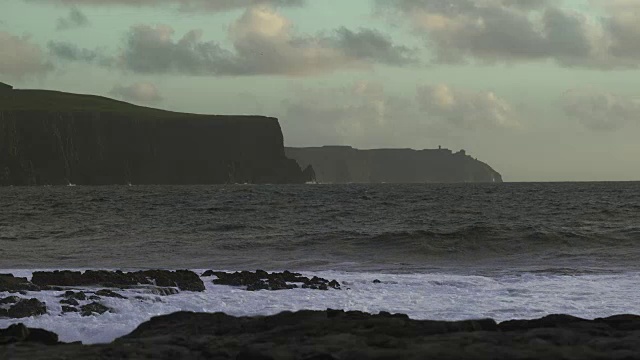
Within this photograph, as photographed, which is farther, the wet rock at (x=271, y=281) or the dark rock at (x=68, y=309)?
the wet rock at (x=271, y=281)

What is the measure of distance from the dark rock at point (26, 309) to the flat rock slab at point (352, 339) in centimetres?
525

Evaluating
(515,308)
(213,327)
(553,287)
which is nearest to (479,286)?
(553,287)

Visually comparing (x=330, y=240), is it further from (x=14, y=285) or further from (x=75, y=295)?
(x=75, y=295)

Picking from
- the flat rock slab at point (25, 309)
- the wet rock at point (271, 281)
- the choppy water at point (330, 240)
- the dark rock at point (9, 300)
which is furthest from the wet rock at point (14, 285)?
the choppy water at point (330, 240)

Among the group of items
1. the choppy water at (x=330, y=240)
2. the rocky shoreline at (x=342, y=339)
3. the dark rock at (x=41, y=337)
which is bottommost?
the choppy water at (x=330, y=240)

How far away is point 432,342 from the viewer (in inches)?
413

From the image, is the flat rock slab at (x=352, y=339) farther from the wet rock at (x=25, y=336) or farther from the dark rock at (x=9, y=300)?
the dark rock at (x=9, y=300)

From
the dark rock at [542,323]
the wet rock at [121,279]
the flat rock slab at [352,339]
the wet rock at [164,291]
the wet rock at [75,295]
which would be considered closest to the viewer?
the flat rock slab at [352,339]

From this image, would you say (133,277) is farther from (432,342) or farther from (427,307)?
(432,342)

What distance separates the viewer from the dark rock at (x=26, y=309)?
1738 centimetres

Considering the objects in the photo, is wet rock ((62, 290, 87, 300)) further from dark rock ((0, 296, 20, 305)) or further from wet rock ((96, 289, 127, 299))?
dark rock ((0, 296, 20, 305))

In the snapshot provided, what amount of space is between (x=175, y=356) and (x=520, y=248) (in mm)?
31286

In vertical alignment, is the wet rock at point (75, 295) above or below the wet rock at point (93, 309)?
→ above

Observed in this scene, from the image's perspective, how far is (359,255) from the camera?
121 feet
